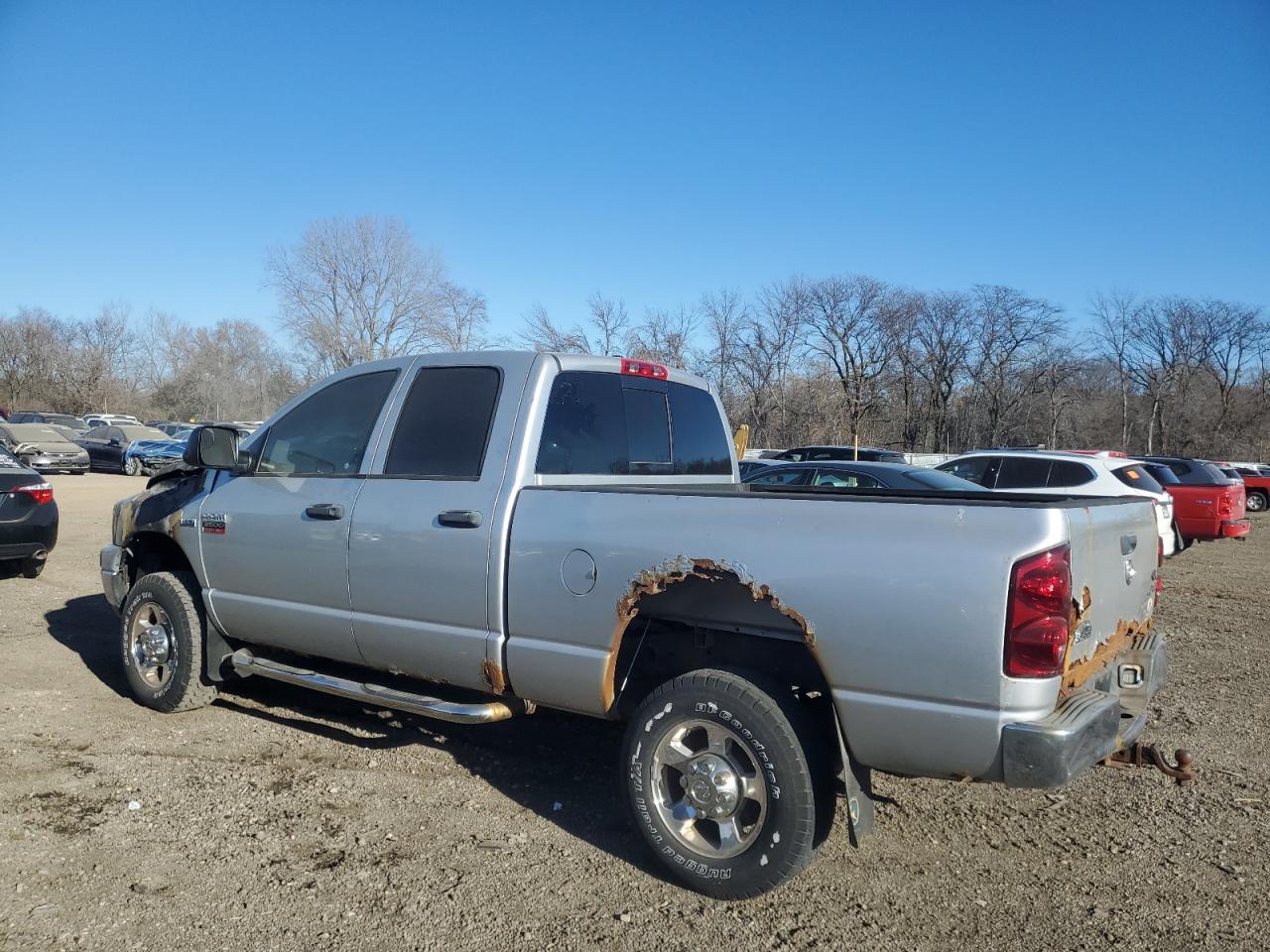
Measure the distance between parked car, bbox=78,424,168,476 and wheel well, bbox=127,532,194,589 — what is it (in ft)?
93.5

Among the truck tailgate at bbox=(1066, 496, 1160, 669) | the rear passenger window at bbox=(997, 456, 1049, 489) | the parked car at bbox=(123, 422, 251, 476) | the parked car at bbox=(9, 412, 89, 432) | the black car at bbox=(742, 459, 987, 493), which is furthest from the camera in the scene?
the parked car at bbox=(9, 412, 89, 432)

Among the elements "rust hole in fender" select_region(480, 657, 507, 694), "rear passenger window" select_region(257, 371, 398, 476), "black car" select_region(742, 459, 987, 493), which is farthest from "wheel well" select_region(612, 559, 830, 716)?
"black car" select_region(742, 459, 987, 493)

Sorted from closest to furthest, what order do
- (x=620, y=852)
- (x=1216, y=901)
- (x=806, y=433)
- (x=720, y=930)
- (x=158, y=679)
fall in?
(x=720, y=930) < (x=1216, y=901) < (x=620, y=852) < (x=158, y=679) < (x=806, y=433)

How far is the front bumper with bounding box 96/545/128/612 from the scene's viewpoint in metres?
5.78

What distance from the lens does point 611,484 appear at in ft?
13.9

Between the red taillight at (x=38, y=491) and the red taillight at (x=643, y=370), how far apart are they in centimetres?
711

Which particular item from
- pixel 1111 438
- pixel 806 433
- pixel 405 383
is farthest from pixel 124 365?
pixel 405 383

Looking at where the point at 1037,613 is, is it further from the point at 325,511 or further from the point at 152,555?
the point at 152,555

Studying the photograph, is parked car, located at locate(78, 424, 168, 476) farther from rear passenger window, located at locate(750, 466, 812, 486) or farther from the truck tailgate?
the truck tailgate

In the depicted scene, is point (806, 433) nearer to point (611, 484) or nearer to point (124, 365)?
point (611, 484)

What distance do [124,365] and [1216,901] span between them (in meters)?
81.1

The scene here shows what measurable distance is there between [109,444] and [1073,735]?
3498cm

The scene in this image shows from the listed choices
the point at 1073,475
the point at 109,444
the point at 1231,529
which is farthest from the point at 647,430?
the point at 109,444

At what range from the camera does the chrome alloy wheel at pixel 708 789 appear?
329 cm
